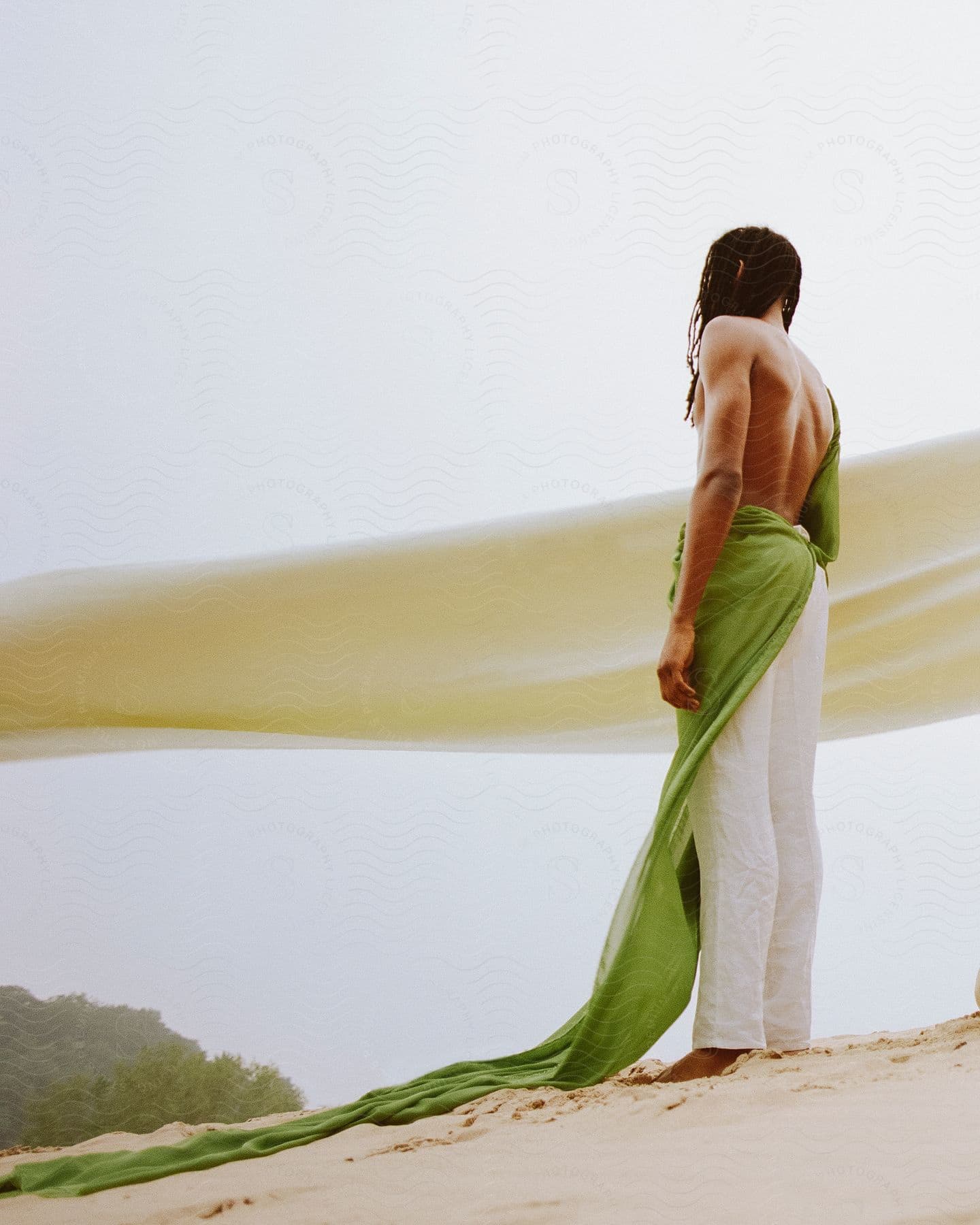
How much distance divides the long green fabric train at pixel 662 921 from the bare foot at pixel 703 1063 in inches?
1.6

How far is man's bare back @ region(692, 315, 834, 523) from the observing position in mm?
1493

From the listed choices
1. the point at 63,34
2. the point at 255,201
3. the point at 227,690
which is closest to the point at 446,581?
the point at 227,690

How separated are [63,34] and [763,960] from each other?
160cm

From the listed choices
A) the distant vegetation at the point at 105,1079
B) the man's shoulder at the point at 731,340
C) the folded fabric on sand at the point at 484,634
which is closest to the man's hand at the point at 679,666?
the folded fabric on sand at the point at 484,634

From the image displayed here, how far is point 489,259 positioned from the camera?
1.84 meters

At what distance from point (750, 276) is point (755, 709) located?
544mm

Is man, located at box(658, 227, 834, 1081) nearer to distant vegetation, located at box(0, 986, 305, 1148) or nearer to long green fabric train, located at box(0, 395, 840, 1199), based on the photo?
long green fabric train, located at box(0, 395, 840, 1199)

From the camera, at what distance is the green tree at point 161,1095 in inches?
62.6

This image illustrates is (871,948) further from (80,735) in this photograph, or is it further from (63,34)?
(63,34)

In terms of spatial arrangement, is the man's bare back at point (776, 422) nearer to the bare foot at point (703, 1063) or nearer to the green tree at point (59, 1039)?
the bare foot at point (703, 1063)

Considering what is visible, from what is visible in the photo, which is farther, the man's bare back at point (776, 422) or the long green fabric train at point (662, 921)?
the man's bare back at point (776, 422)

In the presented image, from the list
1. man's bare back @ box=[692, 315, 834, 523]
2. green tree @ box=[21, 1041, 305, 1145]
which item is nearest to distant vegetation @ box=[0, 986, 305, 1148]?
green tree @ box=[21, 1041, 305, 1145]

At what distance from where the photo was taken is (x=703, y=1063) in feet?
4.51

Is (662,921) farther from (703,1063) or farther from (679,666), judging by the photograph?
(679,666)
